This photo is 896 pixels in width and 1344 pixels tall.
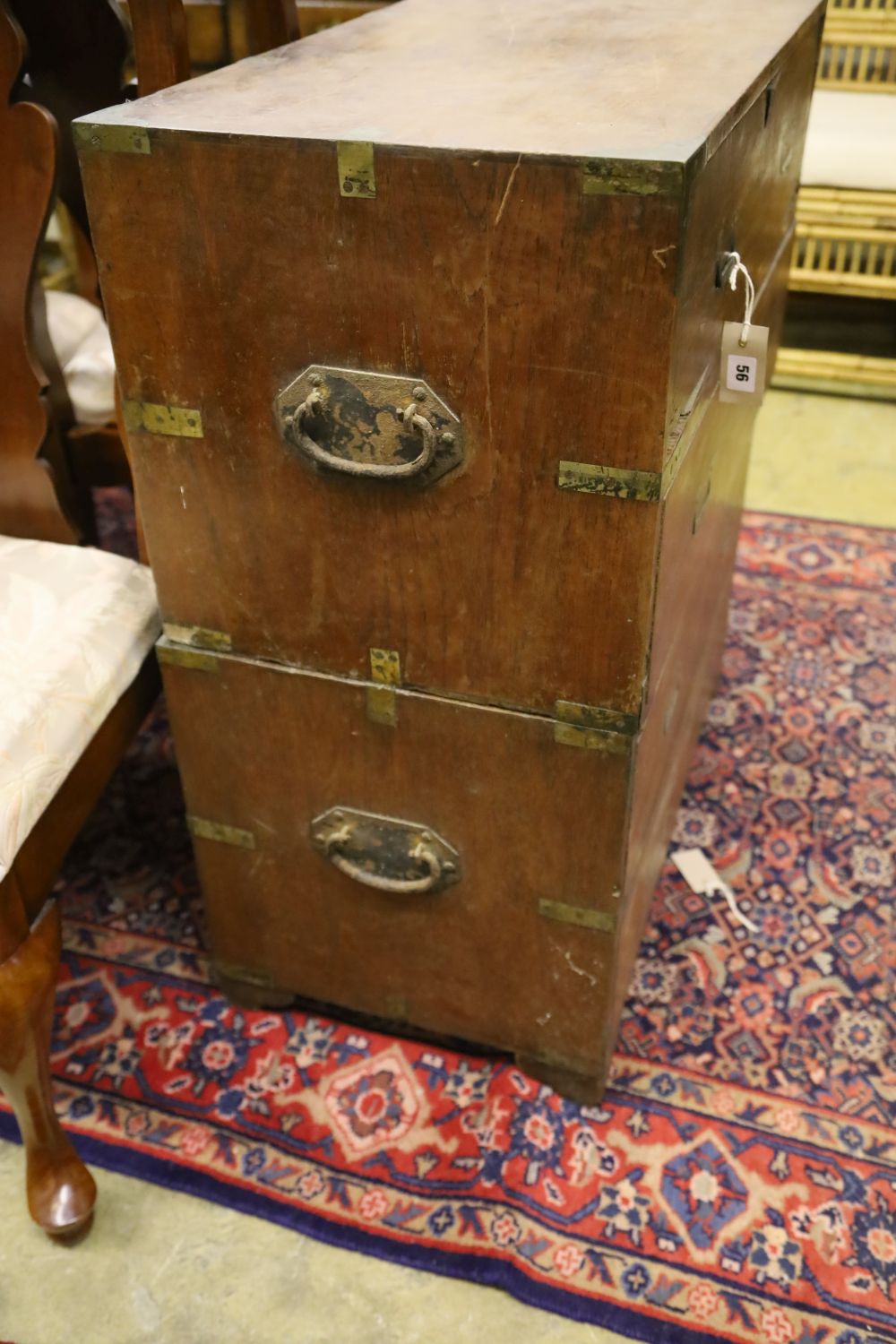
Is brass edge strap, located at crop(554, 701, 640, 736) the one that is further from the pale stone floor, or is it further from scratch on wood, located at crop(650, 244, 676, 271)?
the pale stone floor

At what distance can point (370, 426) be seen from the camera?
940mm

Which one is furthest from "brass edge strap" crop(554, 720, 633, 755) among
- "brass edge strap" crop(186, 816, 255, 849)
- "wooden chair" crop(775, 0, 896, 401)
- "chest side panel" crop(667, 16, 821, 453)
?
"wooden chair" crop(775, 0, 896, 401)

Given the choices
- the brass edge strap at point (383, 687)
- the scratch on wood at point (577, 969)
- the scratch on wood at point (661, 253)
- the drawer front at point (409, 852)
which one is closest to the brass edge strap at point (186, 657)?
the drawer front at point (409, 852)

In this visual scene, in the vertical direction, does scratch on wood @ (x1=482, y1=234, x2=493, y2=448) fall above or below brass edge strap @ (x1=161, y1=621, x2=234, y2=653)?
above

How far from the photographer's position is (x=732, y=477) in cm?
151

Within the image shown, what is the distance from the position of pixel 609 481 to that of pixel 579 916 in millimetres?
451

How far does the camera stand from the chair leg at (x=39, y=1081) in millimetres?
1039

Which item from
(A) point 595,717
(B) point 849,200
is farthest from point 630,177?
(B) point 849,200

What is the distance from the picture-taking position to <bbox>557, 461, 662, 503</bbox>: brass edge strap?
89 cm

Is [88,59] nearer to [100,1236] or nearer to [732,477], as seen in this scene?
[732,477]

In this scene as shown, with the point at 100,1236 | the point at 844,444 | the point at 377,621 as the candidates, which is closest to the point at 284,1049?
the point at 100,1236

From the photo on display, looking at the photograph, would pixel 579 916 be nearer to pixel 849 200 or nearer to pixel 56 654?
pixel 56 654

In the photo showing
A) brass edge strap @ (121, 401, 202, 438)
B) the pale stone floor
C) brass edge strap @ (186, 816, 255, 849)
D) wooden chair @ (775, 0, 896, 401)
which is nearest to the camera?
brass edge strap @ (121, 401, 202, 438)

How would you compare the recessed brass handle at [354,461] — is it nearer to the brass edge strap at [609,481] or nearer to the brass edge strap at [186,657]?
the brass edge strap at [609,481]
